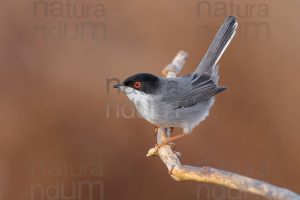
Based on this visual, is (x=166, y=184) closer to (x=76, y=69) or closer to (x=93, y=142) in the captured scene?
(x=93, y=142)

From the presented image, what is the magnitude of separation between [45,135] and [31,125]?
0.28 metres

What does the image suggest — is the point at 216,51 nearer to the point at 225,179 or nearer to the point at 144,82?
the point at 144,82

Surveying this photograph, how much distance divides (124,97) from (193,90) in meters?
3.08

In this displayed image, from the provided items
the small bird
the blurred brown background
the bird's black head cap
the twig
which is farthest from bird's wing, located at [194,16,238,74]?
the blurred brown background

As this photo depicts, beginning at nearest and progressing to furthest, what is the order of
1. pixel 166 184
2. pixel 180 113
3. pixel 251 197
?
pixel 180 113
pixel 251 197
pixel 166 184

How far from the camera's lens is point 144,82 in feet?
17.4

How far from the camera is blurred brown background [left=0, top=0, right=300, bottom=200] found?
29.2 feet

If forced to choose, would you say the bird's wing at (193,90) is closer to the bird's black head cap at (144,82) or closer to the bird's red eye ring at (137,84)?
the bird's black head cap at (144,82)

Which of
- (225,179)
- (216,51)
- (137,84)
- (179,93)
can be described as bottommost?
(225,179)

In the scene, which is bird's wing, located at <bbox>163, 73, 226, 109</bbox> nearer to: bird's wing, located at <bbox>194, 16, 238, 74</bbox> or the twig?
bird's wing, located at <bbox>194, 16, 238, 74</bbox>

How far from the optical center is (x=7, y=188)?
865 cm

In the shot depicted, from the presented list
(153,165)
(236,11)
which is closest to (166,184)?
(153,165)

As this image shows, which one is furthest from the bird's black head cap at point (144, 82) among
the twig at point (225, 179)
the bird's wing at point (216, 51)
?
the bird's wing at point (216, 51)

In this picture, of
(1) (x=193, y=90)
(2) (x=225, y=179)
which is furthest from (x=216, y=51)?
(2) (x=225, y=179)
